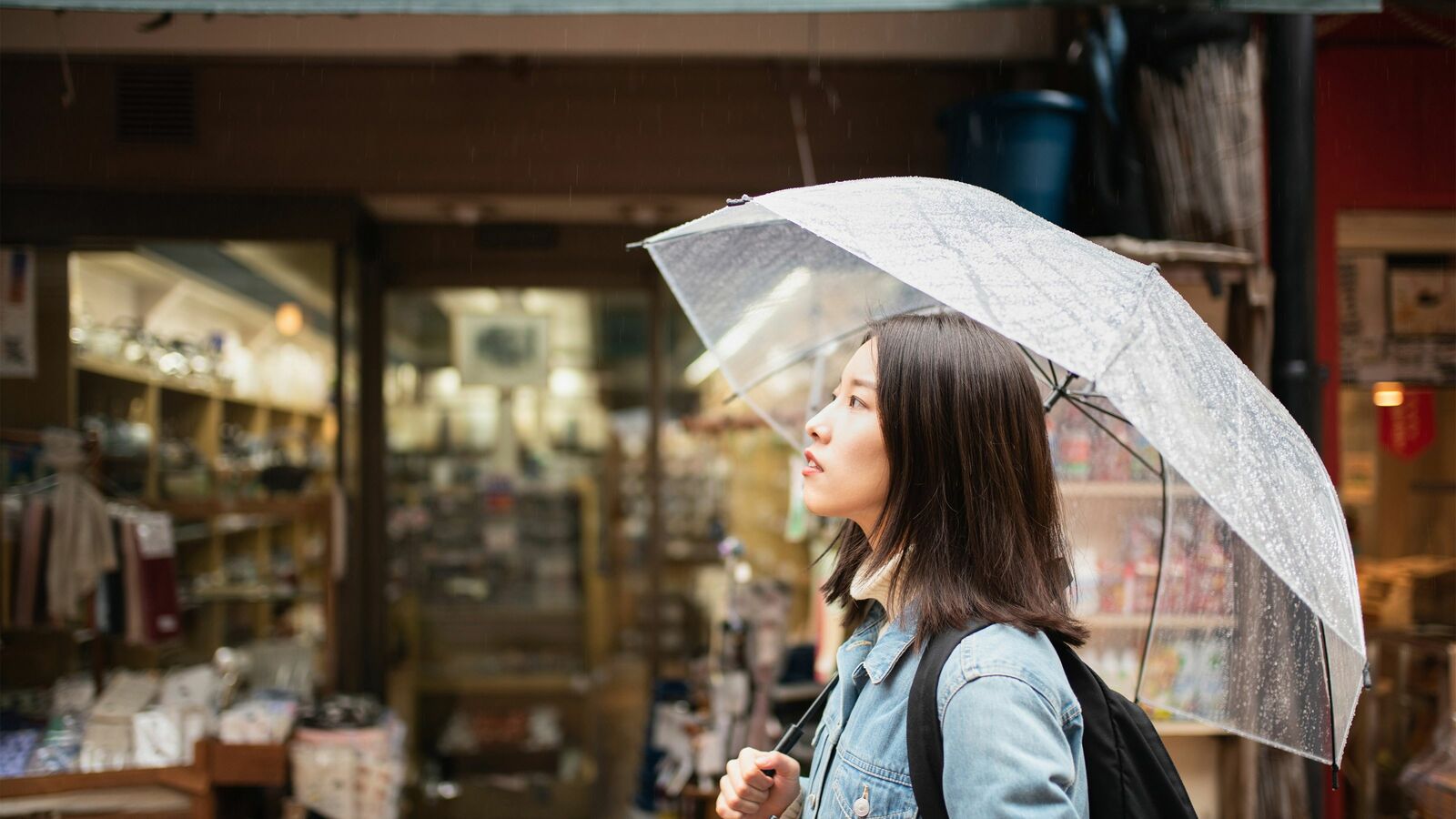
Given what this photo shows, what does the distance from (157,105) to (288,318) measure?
1.14 meters

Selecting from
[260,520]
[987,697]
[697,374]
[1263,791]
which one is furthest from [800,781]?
[260,520]

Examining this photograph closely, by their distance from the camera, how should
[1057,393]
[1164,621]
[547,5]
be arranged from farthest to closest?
[547,5]
[1164,621]
[1057,393]

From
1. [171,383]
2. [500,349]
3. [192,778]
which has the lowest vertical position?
[192,778]

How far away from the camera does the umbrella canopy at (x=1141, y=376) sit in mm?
1444

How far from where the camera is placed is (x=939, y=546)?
1.54 metres

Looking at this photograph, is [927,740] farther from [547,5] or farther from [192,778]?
[192,778]

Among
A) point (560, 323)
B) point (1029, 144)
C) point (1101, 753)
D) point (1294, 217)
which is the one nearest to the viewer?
point (1101, 753)

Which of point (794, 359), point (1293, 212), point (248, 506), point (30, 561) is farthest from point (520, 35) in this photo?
point (1293, 212)

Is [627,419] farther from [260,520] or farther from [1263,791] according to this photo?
[1263,791]

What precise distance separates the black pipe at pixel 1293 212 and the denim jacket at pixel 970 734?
102 inches

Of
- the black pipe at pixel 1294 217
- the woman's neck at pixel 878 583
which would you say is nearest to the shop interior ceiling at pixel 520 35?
the black pipe at pixel 1294 217

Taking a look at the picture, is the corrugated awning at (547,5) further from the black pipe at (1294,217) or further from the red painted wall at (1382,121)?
the red painted wall at (1382,121)

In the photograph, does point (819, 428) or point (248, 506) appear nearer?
point (819, 428)

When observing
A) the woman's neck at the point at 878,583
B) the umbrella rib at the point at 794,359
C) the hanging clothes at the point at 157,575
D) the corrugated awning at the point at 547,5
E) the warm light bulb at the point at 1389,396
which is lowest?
the hanging clothes at the point at 157,575
